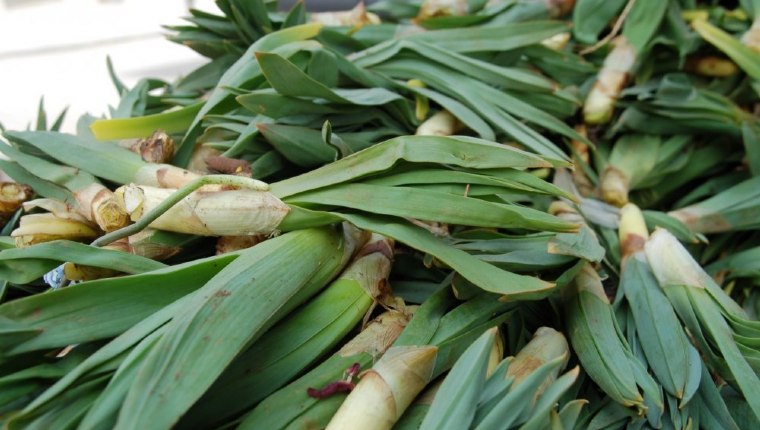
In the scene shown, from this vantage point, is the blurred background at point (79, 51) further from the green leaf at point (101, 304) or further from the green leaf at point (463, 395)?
the green leaf at point (463, 395)

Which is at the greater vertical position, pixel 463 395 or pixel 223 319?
pixel 223 319

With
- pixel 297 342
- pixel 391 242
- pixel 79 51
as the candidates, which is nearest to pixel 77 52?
pixel 79 51

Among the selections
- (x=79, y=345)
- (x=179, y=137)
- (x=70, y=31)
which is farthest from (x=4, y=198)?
(x=70, y=31)

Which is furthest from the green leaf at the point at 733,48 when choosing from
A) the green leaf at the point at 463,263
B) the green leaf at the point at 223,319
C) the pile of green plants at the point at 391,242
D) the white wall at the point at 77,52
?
the white wall at the point at 77,52

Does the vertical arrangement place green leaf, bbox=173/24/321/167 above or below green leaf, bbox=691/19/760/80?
above

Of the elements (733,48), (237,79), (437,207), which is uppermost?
(237,79)

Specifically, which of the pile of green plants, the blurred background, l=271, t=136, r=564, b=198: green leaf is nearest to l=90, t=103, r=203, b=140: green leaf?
the pile of green plants

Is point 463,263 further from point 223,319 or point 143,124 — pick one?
point 143,124

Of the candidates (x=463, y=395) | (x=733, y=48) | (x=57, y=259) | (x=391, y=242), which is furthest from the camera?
(x=733, y=48)

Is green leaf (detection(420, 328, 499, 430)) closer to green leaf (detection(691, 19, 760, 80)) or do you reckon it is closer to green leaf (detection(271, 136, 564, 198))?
green leaf (detection(271, 136, 564, 198))
